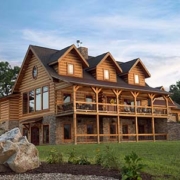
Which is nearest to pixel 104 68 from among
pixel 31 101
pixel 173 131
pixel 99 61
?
pixel 99 61

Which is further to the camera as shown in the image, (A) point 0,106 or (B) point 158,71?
(B) point 158,71

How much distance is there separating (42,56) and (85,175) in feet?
71.1

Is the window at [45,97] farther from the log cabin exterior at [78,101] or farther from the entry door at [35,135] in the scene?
the entry door at [35,135]

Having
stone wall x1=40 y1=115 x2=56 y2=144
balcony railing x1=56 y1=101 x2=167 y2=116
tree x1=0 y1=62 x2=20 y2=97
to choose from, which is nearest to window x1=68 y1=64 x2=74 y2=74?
balcony railing x1=56 y1=101 x2=167 y2=116

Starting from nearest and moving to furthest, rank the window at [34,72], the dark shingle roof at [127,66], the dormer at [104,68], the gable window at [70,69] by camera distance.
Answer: the gable window at [70,69], the window at [34,72], the dormer at [104,68], the dark shingle roof at [127,66]

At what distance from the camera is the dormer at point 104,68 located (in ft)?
95.5

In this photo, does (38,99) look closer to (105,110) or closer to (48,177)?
(105,110)

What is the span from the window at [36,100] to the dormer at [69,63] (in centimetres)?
201

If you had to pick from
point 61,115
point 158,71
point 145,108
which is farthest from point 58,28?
point 158,71

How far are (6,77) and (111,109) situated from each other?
2876cm

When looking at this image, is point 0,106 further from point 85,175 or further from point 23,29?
point 85,175

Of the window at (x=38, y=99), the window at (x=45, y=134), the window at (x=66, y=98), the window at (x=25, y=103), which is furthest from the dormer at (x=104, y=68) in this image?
the window at (x=25, y=103)

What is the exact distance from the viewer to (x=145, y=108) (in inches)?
1188

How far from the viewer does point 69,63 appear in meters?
27.5
